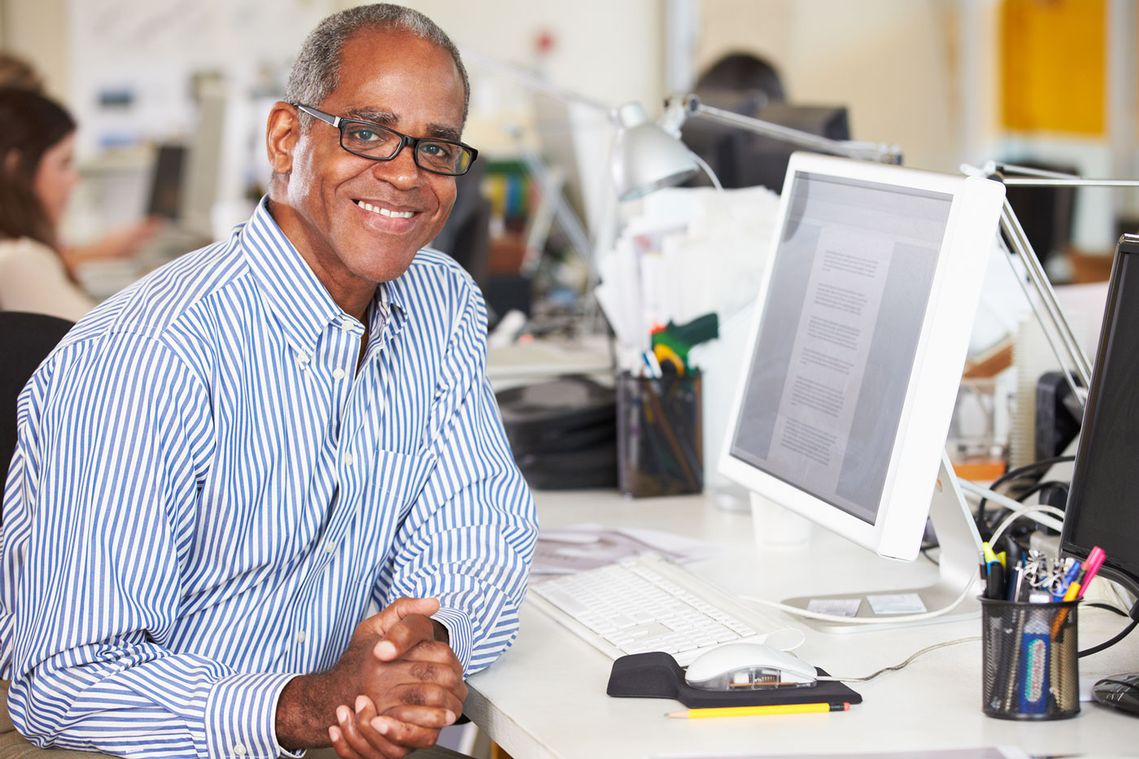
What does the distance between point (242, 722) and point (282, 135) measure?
23.1 inches

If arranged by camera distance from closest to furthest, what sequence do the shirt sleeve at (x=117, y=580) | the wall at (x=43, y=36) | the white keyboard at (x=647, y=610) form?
the shirt sleeve at (x=117, y=580) < the white keyboard at (x=647, y=610) < the wall at (x=43, y=36)

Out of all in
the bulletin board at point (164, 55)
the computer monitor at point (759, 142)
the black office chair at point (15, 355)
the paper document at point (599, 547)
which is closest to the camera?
the black office chair at point (15, 355)

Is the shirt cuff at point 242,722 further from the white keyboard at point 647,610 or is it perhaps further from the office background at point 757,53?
the office background at point 757,53

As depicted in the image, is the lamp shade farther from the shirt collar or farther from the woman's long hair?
the woman's long hair

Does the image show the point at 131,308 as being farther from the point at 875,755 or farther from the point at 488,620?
the point at 875,755

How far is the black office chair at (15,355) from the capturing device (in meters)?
1.50

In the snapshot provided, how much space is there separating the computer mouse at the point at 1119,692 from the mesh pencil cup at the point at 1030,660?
35mm

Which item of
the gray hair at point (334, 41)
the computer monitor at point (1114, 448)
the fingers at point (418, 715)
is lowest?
the fingers at point (418, 715)

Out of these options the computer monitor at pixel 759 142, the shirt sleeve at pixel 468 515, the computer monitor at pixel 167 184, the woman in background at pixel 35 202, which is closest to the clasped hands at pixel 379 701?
the shirt sleeve at pixel 468 515

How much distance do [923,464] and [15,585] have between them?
2.76ft

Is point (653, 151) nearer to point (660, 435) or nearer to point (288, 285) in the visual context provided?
point (660, 435)

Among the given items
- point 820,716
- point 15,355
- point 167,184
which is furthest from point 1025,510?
point 167,184

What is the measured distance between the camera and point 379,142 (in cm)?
136

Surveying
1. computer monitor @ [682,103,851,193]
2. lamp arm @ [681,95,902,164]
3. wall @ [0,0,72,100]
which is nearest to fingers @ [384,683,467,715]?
lamp arm @ [681,95,902,164]
